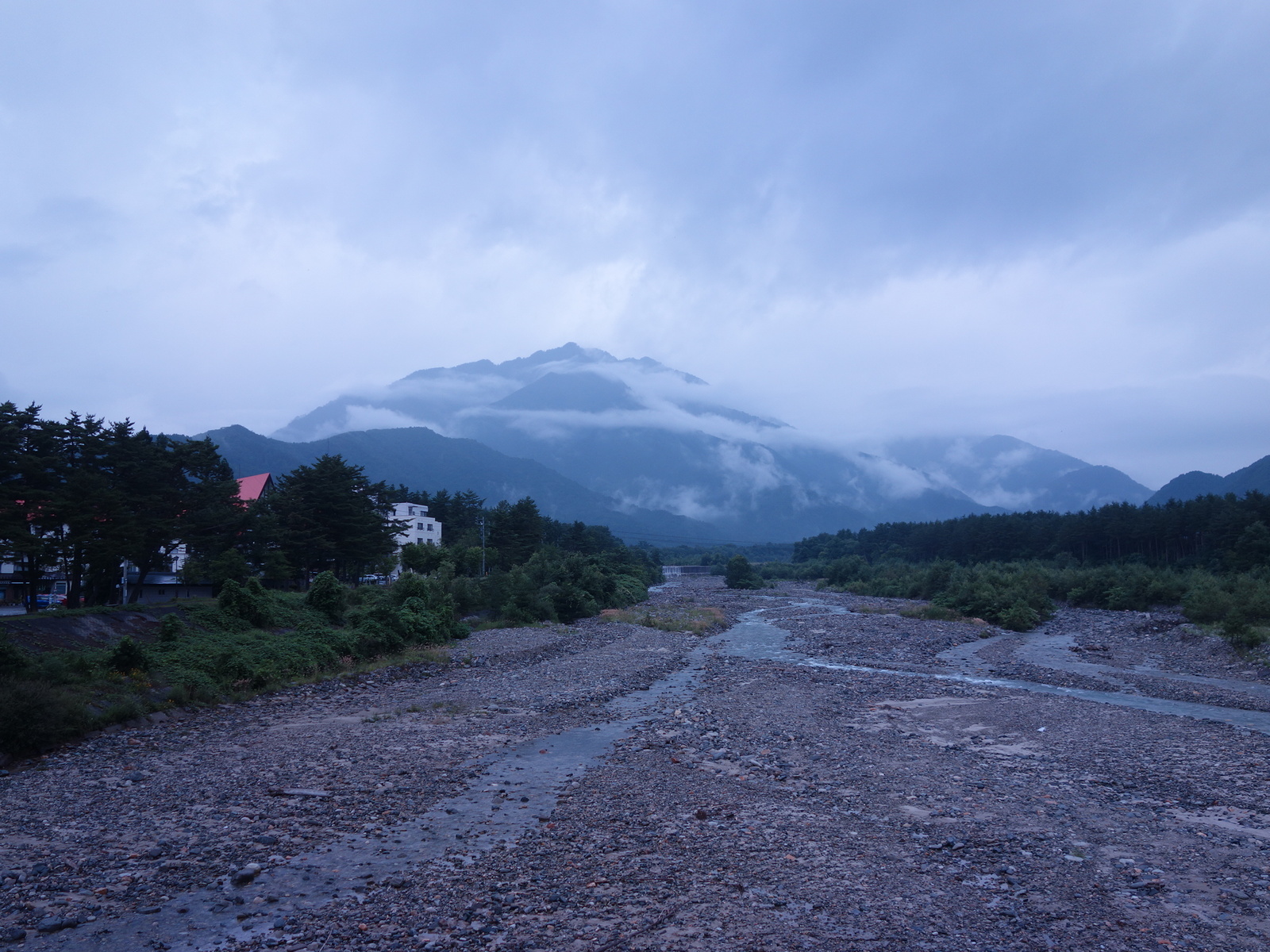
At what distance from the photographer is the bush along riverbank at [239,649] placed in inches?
669

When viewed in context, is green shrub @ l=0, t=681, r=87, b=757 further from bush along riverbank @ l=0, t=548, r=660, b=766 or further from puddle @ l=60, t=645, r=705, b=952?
puddle @ l=60, t=645, r=705, b=952

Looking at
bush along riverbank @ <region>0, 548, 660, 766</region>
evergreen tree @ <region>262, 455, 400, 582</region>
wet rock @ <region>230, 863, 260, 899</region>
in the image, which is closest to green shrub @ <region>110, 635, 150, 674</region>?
bush along riverbank @ <region>0, 548, 660, 766</region>

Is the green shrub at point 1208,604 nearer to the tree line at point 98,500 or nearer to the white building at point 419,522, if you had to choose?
the tree line at point 98,500

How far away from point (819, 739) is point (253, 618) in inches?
975

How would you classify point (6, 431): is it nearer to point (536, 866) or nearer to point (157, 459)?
point (157, 459)

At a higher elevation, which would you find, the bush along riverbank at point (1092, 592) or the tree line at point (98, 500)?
the tree line at point (98, 500)

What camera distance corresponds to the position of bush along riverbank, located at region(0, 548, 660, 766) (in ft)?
55.7

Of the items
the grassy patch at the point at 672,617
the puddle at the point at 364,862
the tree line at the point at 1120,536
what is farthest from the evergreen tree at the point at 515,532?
the tree line at the point at 1120,536

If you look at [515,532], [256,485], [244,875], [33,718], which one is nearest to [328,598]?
[33,718]

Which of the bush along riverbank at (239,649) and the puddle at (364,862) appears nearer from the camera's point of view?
the puddle at (364,862)

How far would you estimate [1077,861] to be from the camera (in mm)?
9828

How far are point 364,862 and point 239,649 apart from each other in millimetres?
18905

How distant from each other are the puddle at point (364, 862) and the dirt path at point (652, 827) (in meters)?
0.05

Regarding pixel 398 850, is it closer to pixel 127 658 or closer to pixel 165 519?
pixel 127 658
